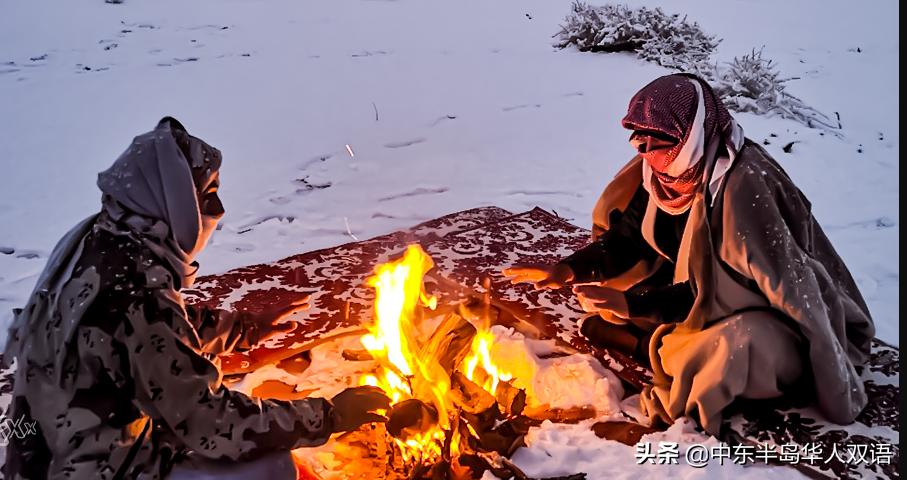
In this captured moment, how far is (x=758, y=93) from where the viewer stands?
27.7ft

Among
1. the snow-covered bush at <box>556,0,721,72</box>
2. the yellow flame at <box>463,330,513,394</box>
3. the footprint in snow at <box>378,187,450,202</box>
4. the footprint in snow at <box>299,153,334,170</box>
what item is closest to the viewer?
the yellow flame at <box>463,330,513,394</box>

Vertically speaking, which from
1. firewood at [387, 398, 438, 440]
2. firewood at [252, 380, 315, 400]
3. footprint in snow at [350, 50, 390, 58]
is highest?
firewood at [387, 398, 438, 440]

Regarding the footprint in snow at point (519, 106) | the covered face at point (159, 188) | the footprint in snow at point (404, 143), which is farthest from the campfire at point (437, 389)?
the footprint in snow at point (519, 106)

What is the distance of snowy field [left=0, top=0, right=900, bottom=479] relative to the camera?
5.52 metres

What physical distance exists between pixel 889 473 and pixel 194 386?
8.16ft

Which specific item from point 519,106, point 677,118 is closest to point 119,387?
point 677,118

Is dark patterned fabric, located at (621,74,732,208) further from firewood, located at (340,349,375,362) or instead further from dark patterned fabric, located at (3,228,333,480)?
dark patterned fabric, located at (3,228,333,480)

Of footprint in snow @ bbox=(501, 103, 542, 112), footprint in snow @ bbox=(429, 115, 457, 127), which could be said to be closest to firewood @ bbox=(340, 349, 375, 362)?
footprint in snow @ bbox=(429, 115, 457, 127)

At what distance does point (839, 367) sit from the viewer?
3.15 metres

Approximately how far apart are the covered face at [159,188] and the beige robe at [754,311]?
193cm

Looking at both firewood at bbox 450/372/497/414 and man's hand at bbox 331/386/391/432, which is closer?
man's hand at bbox 331/386/391/432

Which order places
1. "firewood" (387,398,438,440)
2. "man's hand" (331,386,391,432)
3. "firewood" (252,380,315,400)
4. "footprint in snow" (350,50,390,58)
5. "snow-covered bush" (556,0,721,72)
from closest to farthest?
1. "man's hand" (331,386,391,432)
2. "firewood" (387,398,438,440)
3. "firewood" (252,380,315,400)
4. "snow-covered bush" (556,0,721,72)
5. "footprint in snow" (350,50,390,58)

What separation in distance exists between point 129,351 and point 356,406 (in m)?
0.76

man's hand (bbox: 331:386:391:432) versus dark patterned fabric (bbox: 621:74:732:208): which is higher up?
dark patterned fabric (bbox: 621:74:732:208)
